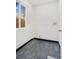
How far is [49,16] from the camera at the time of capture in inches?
196

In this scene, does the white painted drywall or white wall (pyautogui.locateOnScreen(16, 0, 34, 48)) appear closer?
white wall (pyautogui.locateOnScreen(16, 0, 34, 48))

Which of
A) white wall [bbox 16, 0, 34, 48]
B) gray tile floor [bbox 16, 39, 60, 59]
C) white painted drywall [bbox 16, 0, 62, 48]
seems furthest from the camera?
white painted drywall [bbox 16, 0, 62, 48]

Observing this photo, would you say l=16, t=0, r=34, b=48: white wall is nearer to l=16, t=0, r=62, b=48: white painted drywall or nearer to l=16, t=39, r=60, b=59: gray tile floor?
l=16, t=0, r=62, b=48: white painted drywall

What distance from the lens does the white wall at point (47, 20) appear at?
4730 millimetres

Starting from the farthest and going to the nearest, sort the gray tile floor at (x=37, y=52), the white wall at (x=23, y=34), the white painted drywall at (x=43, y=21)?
the white painted drywall at (x=43, y=21)
the white wall at (x=23, y=34)
the gray tile floor at (x=37, y=52)

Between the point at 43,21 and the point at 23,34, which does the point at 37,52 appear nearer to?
the point at 23,34

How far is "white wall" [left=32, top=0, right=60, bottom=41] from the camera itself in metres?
4.73

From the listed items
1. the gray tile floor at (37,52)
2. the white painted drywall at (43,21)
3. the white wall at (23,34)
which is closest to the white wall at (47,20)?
the white painted drywall at (43,21)

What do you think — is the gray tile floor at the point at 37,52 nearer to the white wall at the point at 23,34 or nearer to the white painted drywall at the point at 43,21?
the white wall at the point at 23,34

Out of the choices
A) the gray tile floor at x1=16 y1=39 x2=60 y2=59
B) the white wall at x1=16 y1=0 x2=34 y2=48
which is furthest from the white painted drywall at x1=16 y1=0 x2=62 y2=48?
the gray tile floor at x1=16 y1=39 x2=60 y2=59

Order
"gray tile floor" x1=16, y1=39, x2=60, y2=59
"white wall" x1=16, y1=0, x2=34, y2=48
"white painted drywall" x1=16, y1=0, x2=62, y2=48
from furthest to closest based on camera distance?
"white painted drywall" x1=16, y1=0, x2=62, y2=48 → "white wall" x1=16, y1=0, x2=34, y2=48 → "gray tile floor" x1=16, y1=39, x2=60, y2=59
